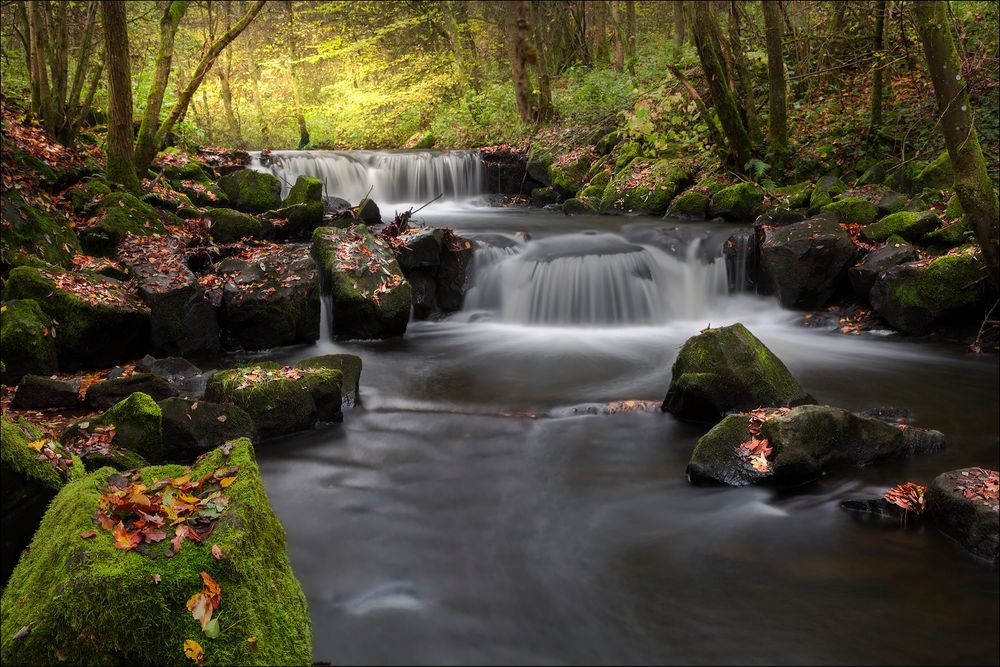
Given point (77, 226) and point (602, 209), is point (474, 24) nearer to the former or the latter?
point (602, 209)

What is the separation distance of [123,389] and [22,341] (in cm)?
125

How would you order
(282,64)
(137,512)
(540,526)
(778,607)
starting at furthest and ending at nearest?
(282,64)
(540,526)
(778,607)
(137,512)

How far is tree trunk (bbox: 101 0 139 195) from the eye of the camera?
971 centimetres

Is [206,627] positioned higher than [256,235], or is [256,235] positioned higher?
[256,235]

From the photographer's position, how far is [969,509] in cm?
441

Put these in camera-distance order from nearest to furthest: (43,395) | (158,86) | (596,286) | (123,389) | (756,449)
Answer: (756,449), (43,395), (123,389), (158,86), (596,286)

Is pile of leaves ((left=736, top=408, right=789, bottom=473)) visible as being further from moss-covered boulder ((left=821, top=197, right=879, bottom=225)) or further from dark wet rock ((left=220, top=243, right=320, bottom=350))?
moss-covered boulder ((left=821, top=197, right=879, bottom=225))

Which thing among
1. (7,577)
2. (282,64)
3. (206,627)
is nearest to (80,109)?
(7,577)

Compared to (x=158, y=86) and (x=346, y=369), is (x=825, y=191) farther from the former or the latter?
(x=158, y=86)

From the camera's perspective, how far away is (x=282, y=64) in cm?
2759

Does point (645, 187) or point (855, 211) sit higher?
point (645, 187)

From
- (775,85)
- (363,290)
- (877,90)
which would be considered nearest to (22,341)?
(363,290)

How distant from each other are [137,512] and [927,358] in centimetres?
884

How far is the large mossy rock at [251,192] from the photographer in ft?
43.3
